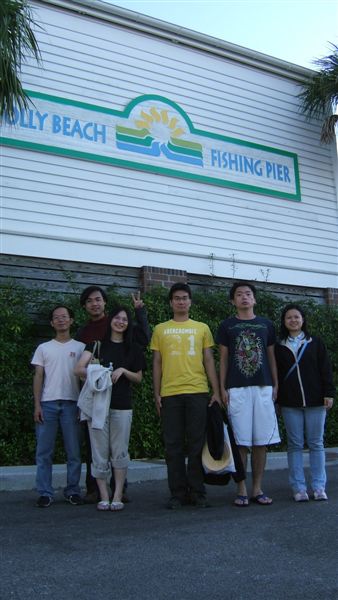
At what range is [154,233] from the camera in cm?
927

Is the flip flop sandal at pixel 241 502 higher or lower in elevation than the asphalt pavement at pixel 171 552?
higher

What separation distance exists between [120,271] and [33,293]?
1.54 metres

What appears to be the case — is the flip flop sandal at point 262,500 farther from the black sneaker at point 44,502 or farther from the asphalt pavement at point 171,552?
the black sneaker at point 44,502

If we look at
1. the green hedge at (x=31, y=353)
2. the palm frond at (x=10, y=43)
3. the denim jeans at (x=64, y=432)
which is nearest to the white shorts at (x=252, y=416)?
the denim jeans at (x=64, y=432)

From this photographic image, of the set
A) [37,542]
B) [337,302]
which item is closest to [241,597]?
[37,542]

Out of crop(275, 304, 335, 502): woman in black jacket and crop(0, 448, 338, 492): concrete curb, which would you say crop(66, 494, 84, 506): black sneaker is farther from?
crop(275, 304, 335, 502): woman in black jacket

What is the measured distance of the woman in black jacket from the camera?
5.11 meters

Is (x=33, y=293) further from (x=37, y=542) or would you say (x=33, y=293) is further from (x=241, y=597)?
(x=241, y=597)

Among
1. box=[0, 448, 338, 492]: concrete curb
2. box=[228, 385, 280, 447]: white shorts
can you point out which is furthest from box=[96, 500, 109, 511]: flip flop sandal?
box=[0, 448, 338, 492]: concrete curb

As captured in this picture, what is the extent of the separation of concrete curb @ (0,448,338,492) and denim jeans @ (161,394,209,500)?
1461mm

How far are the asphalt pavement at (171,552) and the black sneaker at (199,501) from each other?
63 mm

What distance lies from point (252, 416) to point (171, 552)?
64.0 inches

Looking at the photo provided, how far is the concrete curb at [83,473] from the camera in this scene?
5.85 m

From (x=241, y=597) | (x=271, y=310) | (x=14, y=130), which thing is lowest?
(x=241, y=597)
